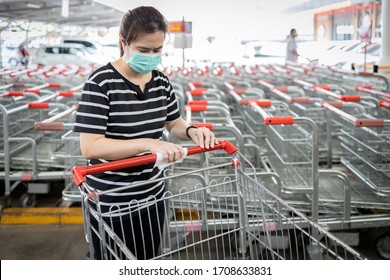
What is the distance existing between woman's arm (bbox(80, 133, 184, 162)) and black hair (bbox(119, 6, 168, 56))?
0.36 m

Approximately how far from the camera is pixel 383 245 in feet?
11.2

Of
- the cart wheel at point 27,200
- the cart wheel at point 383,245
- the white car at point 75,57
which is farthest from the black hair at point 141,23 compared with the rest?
the white car at point 75,57

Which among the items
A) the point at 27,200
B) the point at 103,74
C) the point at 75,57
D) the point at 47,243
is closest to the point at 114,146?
the point at 103,74

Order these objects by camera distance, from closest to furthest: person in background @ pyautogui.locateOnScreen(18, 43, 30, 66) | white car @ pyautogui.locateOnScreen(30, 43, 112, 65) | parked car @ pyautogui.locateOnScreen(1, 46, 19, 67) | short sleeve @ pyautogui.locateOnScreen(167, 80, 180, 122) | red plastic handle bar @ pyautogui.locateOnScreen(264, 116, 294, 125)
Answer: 1. short sleeve @ pyautogui.locateOnScreen(167, 80, 180, 122)
2. red plastic handle bar @ pyautogui.locateOnScreen(264, 116, 294, 125)
3. parked car @ pyautogui.locateOnScreen(1, 46, 19, 67)
4. person in background @ pyautogui.locateOnScreen(18, 43, 30, 66)
5. white car @ pyautogui.locateOnScreen(30, 43, 112, 65)

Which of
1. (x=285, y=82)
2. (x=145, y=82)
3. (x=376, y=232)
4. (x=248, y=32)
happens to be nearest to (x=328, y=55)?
(x=248, y=32)

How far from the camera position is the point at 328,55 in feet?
14.6

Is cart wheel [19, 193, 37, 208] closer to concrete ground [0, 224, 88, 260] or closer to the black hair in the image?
concrete ground [0, 224, 88, 260]

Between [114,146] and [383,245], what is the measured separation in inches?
92.1

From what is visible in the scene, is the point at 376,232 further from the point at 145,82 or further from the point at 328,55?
the point at 145,82

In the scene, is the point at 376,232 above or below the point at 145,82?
below

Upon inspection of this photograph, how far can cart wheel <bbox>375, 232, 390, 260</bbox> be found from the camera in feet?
11.1

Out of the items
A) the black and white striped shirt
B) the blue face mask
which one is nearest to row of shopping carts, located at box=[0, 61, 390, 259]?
the black and white striped shirt

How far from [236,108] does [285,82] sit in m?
1.43

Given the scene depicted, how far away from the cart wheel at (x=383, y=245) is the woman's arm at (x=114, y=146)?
217 centimetres
